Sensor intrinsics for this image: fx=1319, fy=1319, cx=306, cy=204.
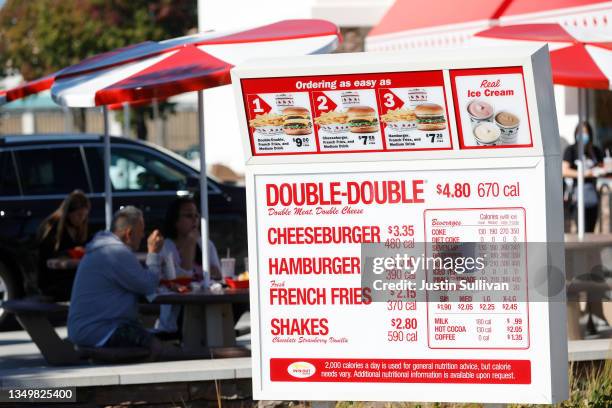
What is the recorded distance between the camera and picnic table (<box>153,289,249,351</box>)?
817 cm

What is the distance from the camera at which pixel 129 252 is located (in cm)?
802

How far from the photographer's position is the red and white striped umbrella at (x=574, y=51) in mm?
9047

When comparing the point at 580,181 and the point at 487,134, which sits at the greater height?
the point at 487,134

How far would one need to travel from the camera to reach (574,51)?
9.41 metres

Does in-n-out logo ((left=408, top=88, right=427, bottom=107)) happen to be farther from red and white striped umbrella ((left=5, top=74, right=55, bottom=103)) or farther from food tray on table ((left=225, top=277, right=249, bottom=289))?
red and white striped umbrella ((left=5, top=74, right=55, bottom=103))

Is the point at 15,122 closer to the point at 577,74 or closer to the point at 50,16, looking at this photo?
the point at 50,16

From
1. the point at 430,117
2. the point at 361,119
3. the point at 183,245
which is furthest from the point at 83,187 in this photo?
the point at 430,117

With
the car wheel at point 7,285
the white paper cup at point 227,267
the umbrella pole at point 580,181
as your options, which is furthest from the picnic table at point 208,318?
the car wheel at point 7,285

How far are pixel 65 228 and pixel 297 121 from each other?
259 inches

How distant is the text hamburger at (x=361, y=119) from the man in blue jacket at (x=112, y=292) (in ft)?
10.8

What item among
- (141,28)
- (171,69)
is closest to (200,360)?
(171,69)

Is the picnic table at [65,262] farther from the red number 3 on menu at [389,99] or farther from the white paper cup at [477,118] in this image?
the white paper cup at [477,118]

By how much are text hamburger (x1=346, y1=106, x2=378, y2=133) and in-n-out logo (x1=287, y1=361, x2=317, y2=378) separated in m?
0.95

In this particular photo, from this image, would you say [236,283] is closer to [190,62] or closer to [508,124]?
[190,62]
